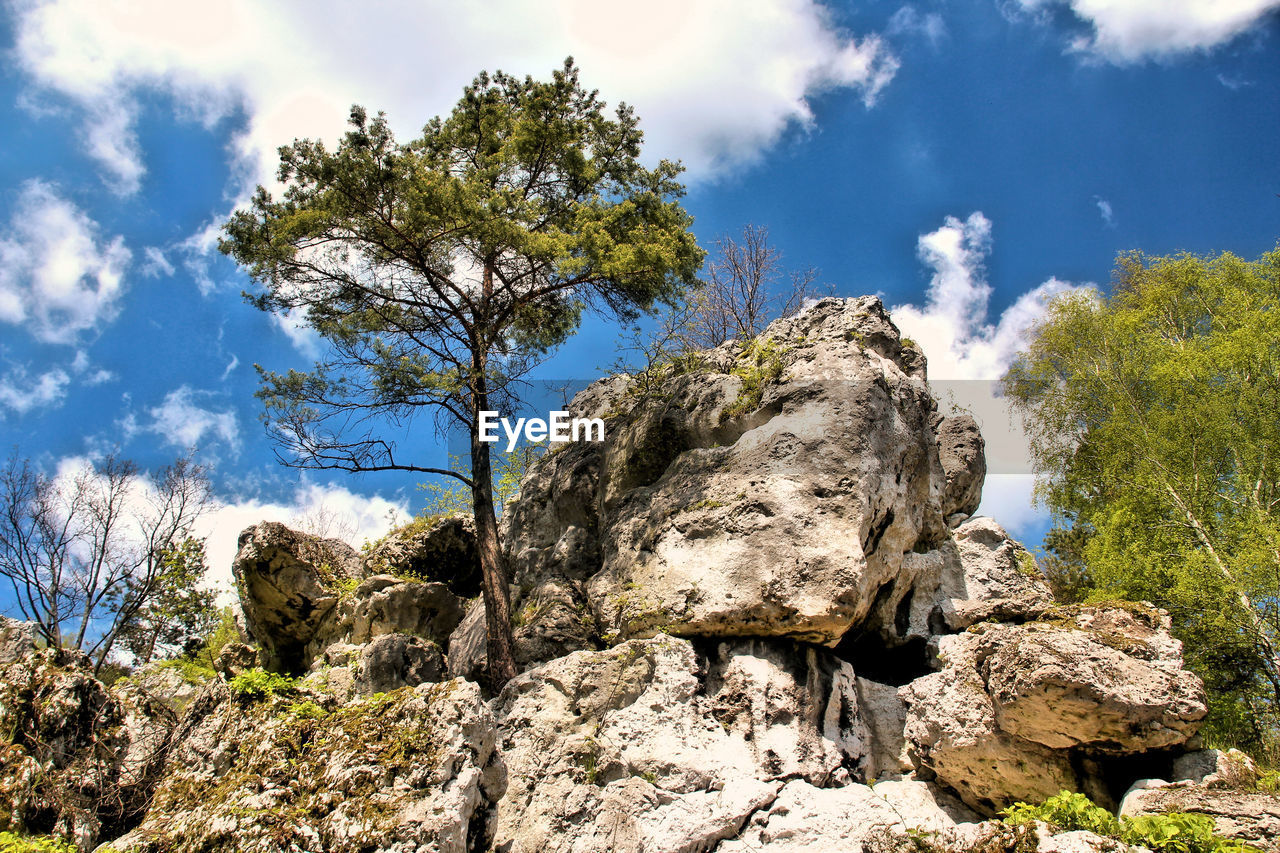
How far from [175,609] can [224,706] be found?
609 inches

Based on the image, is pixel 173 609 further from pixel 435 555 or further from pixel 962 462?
pixel 962 462

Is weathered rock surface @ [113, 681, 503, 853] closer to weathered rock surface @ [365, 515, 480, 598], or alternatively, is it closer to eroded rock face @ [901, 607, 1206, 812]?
eroded rock face @ [901, 607, 1206, 812]

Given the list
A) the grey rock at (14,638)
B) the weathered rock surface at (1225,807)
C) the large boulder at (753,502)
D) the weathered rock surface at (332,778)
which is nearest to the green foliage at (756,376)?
the large boulder at (753,502)

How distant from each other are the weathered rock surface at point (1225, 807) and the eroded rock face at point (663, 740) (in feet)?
8.18

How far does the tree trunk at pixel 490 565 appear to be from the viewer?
868 cm

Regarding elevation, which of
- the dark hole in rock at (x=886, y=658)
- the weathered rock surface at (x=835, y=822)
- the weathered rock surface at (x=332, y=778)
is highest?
the dark hole in rock at (x=886, y=658)

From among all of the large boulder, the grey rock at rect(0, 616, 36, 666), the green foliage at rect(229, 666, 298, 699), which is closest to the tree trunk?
the large boulder

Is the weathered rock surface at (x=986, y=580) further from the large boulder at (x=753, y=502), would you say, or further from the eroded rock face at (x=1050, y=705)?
the eroded rock face at (x=1050, y=705)

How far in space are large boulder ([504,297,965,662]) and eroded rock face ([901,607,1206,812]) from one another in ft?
4.38

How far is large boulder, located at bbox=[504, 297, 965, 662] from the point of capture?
7.40 meters

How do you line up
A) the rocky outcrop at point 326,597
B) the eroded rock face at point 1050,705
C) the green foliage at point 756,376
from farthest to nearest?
the rocky outcrop at point 326,597 < the green foliage at point 756,376 < the eroded rock face at point 1050,705

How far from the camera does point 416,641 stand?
9523 mm

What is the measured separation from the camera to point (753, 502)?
26.5ft

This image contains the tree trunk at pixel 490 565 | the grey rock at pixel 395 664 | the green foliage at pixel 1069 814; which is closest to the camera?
the green foliage at pixel 1069 814
